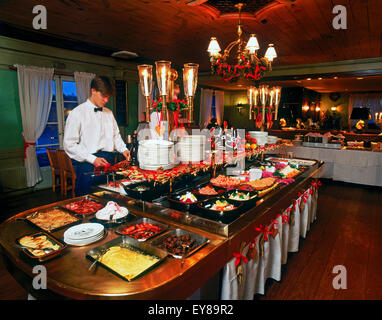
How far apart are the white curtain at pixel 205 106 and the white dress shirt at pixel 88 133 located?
820 centimetres

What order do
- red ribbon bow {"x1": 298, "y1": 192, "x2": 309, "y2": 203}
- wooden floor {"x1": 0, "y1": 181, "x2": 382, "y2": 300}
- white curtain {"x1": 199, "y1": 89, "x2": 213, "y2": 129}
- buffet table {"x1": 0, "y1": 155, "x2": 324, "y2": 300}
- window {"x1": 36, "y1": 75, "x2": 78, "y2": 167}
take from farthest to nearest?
white curtain {"x1": 199, "y1": 89, "x2": 213, "y2": 129}, window {"x1": 36, "y1": 75, "x2": 78, "y2": 167}, red ribbon bow {"x1": 298, "y1": 192, "x2": 309, "y2": 203}, wooden floor {"x1": 0, "y1": 181, "x2": 382, "y2": 300}, buffet table {"x1": 0, "y1": 155, "x2": 324, "y2": 300}

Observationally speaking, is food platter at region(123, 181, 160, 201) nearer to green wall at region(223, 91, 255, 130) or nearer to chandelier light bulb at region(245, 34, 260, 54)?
chandelier light bulb at region(245, 34, 260, 54)

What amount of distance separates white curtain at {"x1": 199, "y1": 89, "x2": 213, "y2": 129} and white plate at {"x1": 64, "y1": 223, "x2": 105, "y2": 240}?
9477 mm

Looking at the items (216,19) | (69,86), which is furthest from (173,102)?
(69,86)

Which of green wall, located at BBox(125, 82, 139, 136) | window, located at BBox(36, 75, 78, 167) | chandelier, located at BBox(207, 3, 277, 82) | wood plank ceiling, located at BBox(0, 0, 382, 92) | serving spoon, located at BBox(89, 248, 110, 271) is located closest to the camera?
serving spoon, located at BBox(89, 248, 110, 271)

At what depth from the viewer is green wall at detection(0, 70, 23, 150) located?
502 centimetres

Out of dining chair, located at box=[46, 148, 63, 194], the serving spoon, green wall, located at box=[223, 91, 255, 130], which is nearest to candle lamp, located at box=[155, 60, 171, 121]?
the serving spoon

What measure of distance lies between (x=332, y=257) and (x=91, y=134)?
3.06m

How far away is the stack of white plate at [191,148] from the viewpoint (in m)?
1.79

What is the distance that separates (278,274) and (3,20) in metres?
5.43

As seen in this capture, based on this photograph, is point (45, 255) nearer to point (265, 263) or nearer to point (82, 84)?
point (265, 263)

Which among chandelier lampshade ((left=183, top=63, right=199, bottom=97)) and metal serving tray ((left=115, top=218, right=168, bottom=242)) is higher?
chandelier lampshade ((left=183, top=63, right=199, bottom=97))

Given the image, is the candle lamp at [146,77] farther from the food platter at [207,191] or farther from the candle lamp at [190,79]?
the food platter at [207,191]

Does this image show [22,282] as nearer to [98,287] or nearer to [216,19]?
[98,287]
